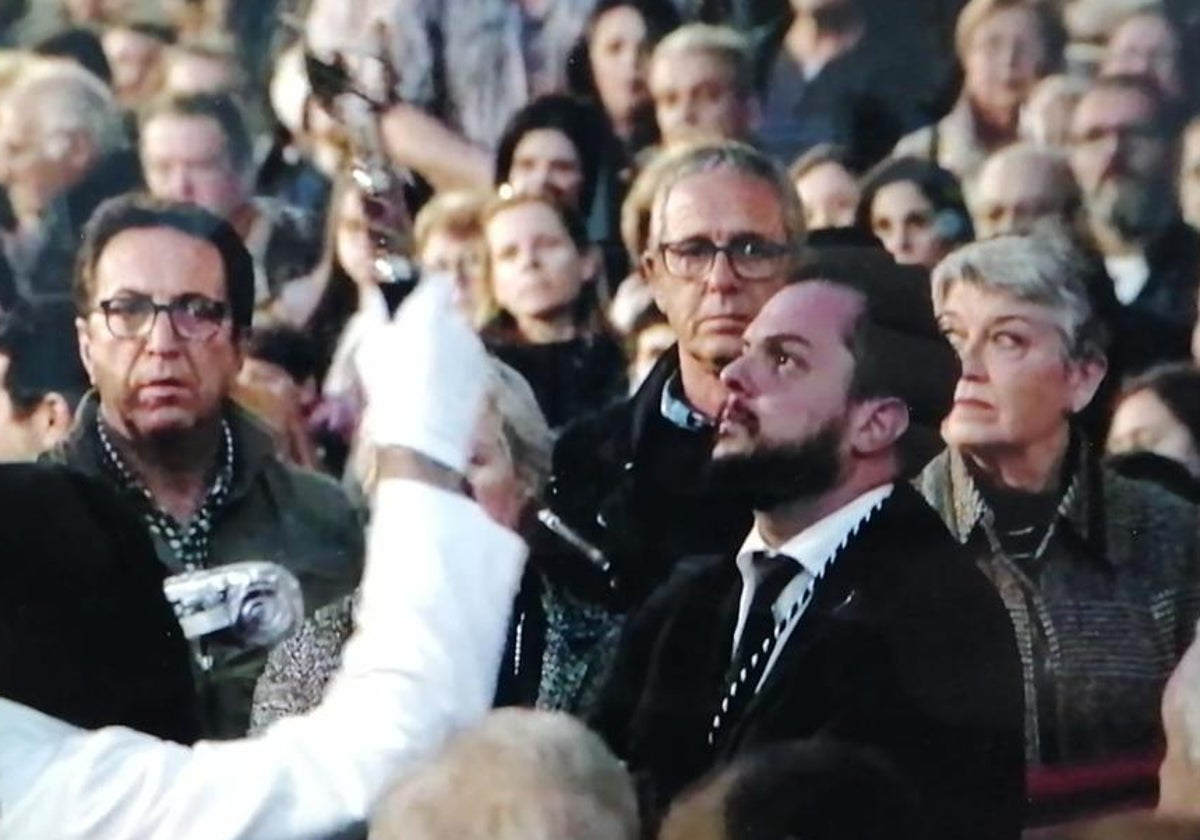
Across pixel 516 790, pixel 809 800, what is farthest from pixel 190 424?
pixel 809 800

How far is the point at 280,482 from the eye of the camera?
2.06 metres

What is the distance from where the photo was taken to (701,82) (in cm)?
205

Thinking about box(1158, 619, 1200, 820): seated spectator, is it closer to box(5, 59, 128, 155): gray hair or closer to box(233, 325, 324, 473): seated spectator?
box(233, 325, 324, 473): seated spectator

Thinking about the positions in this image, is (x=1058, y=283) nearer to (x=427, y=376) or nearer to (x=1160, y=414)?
(x=1160, y=414)

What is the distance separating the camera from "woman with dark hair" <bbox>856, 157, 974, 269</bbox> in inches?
79.9

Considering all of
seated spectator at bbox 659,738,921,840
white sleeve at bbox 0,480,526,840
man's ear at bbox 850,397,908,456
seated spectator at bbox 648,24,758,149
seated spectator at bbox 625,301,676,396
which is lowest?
seated spectator at bbox 659,738,921,840

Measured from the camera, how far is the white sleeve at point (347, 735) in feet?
6.61

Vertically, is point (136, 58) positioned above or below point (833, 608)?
above

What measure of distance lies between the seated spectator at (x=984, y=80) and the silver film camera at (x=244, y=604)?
32.5 inches

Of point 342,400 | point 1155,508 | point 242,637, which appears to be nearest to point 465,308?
point 342,400

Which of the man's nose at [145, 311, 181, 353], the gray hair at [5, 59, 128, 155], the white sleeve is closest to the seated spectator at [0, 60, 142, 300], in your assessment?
the gray hair at [5, 59, 128, 155]

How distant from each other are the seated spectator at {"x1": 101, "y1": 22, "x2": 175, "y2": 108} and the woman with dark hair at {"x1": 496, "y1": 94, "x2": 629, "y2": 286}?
1.29 feet

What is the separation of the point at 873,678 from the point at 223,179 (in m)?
0.89

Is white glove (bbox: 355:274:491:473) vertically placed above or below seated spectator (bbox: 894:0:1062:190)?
below
